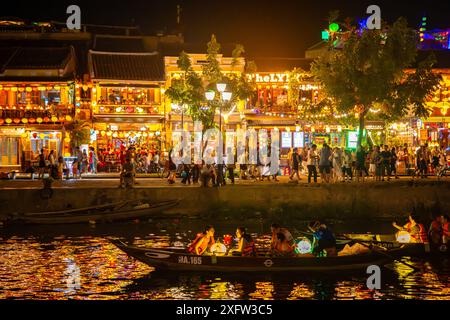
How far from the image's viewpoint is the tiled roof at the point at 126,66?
47406 millimetres

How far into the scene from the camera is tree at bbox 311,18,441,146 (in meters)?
34.5

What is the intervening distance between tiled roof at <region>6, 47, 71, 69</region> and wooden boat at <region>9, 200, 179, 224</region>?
17252 millimetres

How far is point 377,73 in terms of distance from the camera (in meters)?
34.8

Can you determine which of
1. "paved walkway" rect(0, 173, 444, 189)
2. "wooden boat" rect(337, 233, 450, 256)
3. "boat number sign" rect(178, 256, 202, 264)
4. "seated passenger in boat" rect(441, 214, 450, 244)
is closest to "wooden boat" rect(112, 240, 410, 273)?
"boat number sign" rect(178, 256, 202, 264)

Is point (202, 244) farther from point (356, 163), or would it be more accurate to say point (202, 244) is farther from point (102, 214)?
point (356, 163)

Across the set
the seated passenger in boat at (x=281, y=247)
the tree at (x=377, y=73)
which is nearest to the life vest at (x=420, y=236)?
the seated passenger in boat at (x=281, y=247)

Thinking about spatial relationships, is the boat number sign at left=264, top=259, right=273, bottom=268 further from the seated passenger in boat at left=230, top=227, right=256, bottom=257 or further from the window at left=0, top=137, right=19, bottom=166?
the window at left=0, top=137, right=19, bottom=166

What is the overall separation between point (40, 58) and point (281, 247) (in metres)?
31.1

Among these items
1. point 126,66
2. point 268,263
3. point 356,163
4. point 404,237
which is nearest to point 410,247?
point 404,237

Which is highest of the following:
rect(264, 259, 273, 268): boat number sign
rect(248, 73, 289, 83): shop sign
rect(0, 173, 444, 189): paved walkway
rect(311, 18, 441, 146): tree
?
rect(248, 73, 289, 83): shop sign
